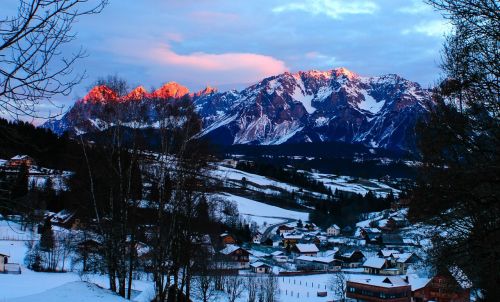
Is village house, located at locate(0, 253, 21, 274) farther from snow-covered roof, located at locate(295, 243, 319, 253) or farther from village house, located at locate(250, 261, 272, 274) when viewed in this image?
snow-covered roof, located at locate(295, 243, 319, 253)

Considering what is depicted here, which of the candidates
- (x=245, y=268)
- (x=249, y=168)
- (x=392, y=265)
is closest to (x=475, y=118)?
(x=245, y=268)

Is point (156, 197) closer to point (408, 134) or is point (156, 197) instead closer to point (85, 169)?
point (85, 169)

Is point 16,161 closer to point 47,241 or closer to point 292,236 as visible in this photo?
point 47,241

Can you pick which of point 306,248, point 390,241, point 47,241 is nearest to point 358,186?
point 390,241

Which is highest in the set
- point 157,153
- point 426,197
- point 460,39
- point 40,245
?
point 460,39

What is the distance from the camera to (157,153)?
17.0 meters

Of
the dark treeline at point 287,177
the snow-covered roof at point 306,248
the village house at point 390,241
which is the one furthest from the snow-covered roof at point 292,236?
the dark treeline at point 287,177

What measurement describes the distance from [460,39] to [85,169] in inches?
511

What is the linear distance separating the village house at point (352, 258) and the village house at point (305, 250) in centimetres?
469

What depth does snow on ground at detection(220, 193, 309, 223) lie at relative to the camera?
105875mm

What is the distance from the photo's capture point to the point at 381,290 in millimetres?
46125

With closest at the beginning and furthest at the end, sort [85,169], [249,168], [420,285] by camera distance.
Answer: [85,169], [420,285], [249,168]

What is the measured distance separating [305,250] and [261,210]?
30710 millimetres

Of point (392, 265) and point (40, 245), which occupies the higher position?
point (40, 245)
